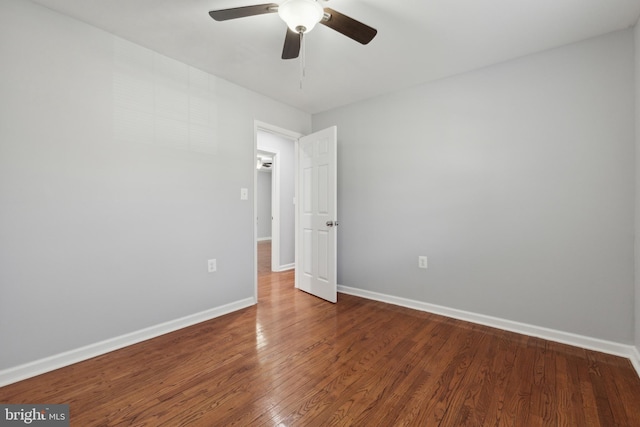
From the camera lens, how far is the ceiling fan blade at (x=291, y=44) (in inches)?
68.3

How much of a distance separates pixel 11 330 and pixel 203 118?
2057 mm

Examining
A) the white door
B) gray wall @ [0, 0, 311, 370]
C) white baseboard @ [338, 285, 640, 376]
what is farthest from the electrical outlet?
gray wall @ [0, 0, 311, 370]

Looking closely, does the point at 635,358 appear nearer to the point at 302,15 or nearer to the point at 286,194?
the point at 302,15

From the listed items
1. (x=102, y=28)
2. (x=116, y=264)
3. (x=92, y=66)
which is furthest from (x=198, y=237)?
(x=102, y=28)

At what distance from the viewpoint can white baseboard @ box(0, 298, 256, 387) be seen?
178 centimetres

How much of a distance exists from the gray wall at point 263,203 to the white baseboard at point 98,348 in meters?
6.40

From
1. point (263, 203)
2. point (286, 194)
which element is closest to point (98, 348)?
point (286, 194)

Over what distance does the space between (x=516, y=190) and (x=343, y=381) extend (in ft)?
6.90

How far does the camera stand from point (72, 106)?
199 cm

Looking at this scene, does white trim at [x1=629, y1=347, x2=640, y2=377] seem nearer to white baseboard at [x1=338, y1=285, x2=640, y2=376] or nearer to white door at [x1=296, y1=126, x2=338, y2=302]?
white baseboard at [x1=338, y1=285, x2=640, y2=376]

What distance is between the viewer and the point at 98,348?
2098mm

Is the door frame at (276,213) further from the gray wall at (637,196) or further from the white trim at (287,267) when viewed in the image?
the gray wall at (637,196)

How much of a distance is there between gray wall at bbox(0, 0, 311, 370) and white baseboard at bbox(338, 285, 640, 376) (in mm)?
1880

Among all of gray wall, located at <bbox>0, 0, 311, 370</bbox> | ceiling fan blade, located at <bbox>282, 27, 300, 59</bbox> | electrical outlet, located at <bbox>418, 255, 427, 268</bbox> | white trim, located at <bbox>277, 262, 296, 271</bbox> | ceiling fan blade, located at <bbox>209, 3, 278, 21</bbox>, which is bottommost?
white trim, located at <bbox>277, 262, 296, 271</bbox>
